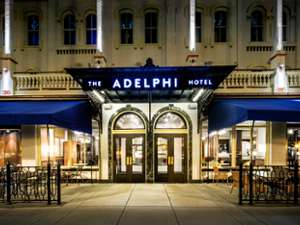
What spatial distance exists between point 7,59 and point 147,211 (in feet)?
39.5

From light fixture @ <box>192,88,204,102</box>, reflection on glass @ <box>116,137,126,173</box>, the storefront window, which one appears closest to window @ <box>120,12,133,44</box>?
light fixture @ <box>192,88,204,102</box>

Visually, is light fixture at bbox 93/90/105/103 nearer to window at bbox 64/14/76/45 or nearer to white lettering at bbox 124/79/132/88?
white lettering at bbox 124/79/132/88

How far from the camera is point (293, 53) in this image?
21312 millimetres

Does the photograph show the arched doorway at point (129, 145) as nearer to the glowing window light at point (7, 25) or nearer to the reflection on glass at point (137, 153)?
the reflection on glass at point (137, 153)

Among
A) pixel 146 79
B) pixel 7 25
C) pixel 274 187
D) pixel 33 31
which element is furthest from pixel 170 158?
pixel 7 25

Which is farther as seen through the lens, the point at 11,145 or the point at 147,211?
the point at 11,145

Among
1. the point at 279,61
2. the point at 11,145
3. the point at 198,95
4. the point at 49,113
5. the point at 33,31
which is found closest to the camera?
the point at 49,113

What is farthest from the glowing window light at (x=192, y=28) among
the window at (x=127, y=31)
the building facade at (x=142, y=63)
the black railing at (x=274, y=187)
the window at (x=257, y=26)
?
the black railing at (x=274, y=187)

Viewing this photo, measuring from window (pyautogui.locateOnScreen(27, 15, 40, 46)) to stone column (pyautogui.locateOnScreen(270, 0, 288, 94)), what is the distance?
1345cm

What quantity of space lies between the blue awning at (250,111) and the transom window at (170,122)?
1.52 m

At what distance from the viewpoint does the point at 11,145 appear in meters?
20.0

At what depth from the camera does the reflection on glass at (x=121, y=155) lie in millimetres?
19609

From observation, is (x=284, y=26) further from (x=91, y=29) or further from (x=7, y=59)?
(x=7, y=59)

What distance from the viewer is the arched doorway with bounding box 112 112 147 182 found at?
19.5 m
